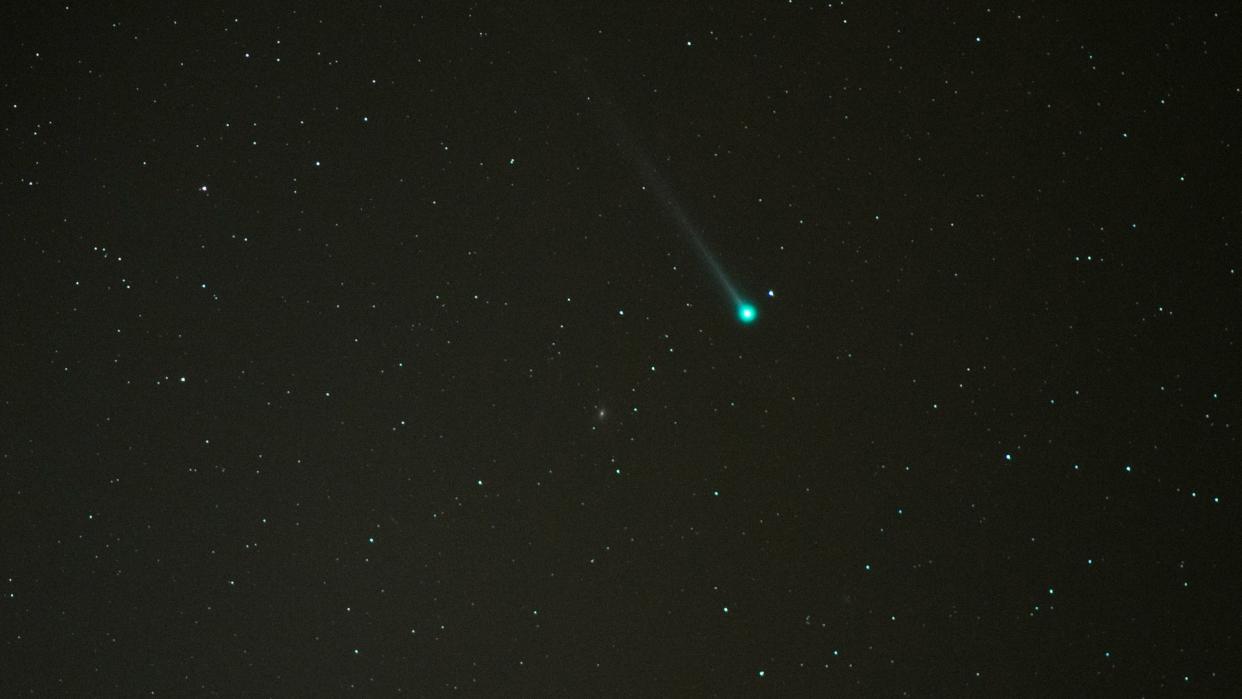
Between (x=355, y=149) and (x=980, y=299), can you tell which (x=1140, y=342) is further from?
(x=355, y=149)

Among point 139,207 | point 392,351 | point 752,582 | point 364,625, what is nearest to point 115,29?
point 139,207

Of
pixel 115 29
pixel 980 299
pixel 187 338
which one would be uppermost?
pixel 115 29

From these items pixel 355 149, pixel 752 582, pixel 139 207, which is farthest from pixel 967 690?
pixel 139 207

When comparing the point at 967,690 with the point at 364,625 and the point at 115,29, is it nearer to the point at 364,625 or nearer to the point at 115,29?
the point at 364,625

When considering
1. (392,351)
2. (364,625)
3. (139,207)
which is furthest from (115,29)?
(364,625)

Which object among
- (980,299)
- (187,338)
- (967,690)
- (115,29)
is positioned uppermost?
(115,29)

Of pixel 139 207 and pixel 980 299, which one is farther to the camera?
pixel 139 207

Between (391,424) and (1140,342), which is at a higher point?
(391,424)

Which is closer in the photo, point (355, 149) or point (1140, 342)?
point (1140, 342)

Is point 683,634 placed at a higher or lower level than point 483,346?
lower
